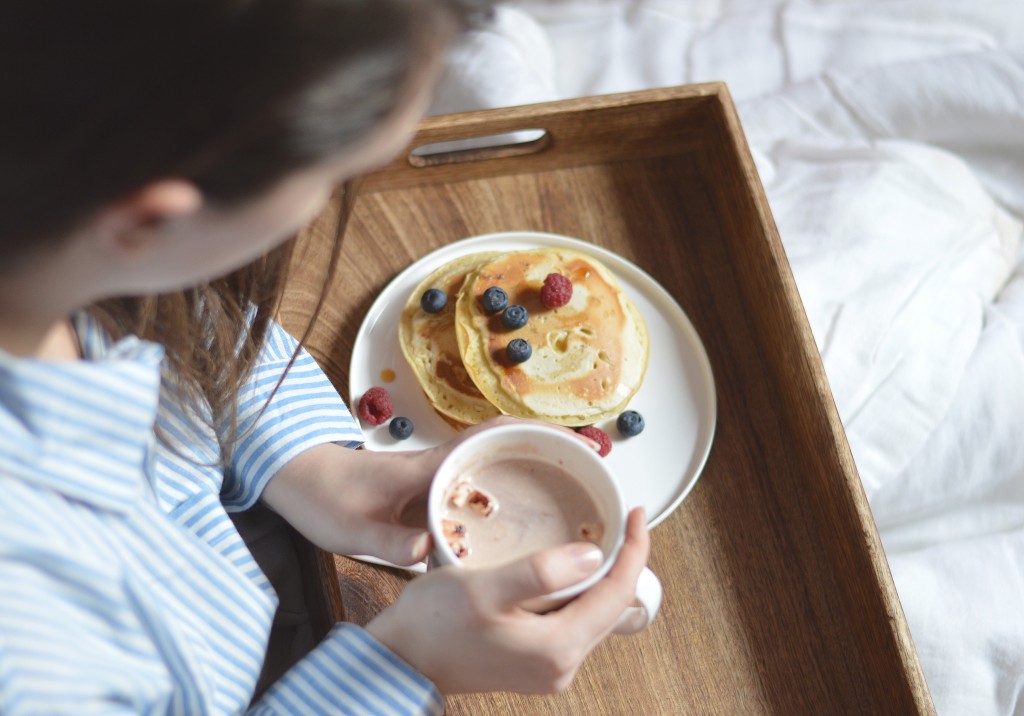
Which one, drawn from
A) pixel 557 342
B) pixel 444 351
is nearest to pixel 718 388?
pixel 557 342

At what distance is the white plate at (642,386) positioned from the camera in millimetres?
946

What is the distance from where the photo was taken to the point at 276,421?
845mm

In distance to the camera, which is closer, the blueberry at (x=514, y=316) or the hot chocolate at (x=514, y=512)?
the hot chocolate at (x=514, y=512)

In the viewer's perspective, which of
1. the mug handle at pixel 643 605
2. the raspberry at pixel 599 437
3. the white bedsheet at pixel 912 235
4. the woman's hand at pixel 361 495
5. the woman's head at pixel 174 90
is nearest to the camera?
the woman's head at pixel 174 90

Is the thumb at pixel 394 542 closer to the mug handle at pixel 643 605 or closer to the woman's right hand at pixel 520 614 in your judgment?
the woman's right hand at pixel 520 614

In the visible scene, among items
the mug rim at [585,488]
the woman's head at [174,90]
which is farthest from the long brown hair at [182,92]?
the mug rim at [585,488]

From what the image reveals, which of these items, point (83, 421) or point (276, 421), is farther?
point (276, 421)

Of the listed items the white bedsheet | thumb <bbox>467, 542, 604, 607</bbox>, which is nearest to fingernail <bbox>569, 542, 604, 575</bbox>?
thumb <bbox>467, 542, 604, 607</bbox>

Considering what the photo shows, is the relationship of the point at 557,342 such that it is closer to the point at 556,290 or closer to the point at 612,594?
the point at 556,290

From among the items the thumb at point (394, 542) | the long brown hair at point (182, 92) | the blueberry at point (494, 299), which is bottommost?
the thumb at point (394, 542)

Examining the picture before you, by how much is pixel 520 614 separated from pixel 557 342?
1.32 ft

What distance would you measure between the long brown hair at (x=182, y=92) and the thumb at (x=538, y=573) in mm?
304

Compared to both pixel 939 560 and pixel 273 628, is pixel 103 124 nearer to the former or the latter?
pixel 273 628

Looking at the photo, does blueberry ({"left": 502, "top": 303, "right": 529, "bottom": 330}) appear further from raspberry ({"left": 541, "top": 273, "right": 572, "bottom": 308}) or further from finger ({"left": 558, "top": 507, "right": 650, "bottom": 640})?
finger ({"left": 558, "top": 507, "right": 650, "bottom": 640})
